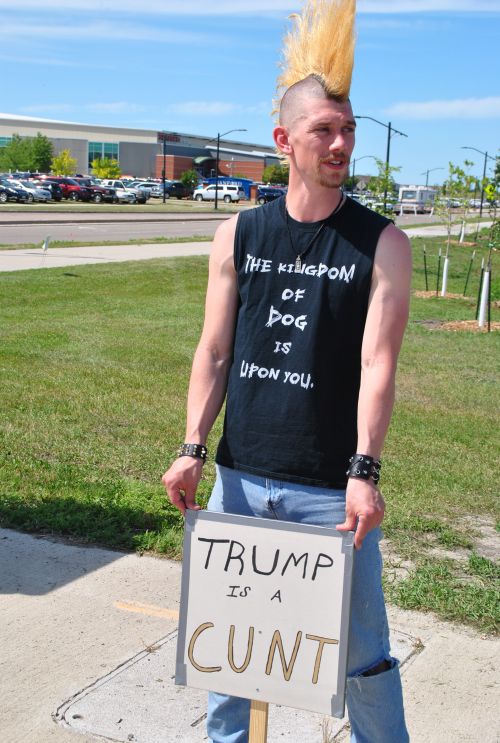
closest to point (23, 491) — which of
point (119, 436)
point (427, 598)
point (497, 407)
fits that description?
point (119, 436)

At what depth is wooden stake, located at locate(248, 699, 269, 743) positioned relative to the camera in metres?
2.54

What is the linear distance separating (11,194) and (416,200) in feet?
144

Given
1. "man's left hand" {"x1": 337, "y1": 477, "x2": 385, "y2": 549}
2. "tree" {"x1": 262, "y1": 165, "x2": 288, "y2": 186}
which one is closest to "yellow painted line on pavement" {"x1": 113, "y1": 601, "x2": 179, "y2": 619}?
"man's left hand" {"x1": 337, "y1": 477, "x2": 385, "y2": 549}

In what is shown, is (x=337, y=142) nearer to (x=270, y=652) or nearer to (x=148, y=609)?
(x=270, y=652)

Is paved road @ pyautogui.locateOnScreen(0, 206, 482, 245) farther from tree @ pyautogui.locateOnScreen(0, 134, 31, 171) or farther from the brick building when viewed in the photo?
the brick building

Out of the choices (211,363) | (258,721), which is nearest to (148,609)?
(258,721)

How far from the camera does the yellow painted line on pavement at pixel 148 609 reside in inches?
155

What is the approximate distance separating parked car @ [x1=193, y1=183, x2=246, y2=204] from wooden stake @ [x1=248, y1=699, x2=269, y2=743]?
71.1 m

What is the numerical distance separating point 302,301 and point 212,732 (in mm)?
1246

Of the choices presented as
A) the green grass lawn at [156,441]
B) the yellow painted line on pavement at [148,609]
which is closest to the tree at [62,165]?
the green grass lawn at [156,441]

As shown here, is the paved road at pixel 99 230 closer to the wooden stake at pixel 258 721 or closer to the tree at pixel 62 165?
the wooden stake at pixel 258 721

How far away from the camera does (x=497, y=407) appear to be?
7.96 meters

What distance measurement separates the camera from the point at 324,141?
246 cm

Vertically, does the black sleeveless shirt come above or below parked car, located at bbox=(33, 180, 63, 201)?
below
